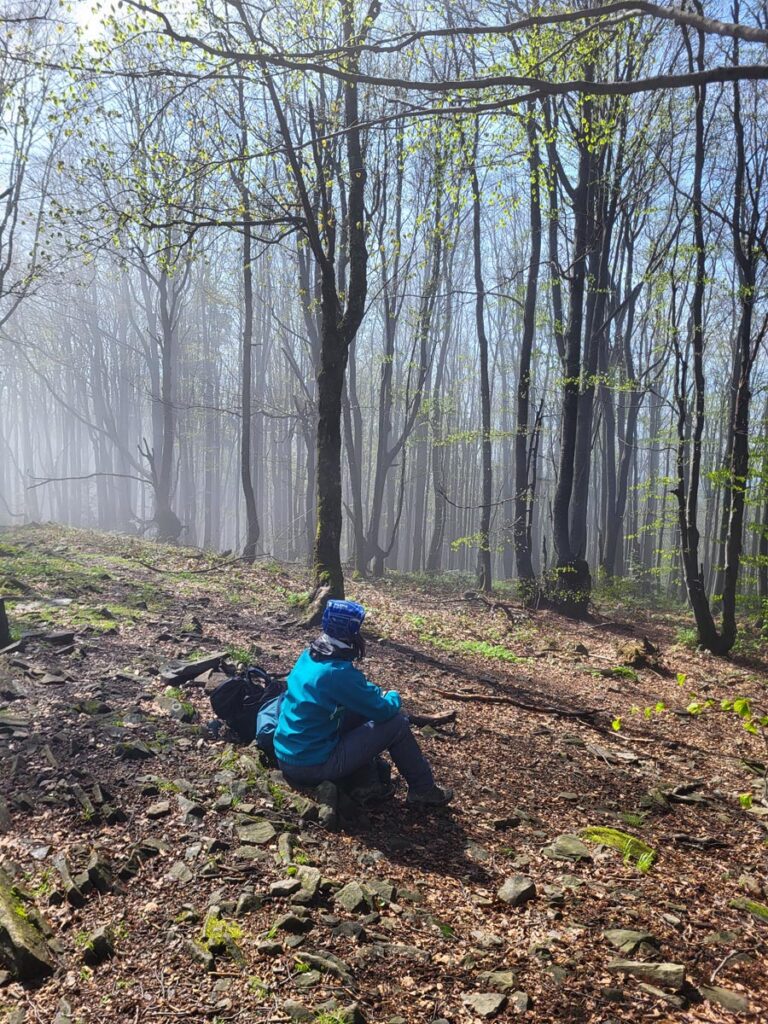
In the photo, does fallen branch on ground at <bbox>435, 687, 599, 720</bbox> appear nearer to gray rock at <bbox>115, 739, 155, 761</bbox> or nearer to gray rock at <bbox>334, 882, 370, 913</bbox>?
gray rock at <bbox>115, 739, 155, 761</bbox>

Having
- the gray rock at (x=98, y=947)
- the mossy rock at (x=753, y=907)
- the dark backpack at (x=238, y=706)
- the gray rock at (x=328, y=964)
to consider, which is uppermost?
the dark backpack at (x=238, y=706)

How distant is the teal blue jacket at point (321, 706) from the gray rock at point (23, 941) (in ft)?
5.85

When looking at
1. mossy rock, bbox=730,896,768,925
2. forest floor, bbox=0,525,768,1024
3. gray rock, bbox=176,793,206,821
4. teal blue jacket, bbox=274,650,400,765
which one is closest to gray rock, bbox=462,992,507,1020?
forest floor, bbox=0,525,768,1024

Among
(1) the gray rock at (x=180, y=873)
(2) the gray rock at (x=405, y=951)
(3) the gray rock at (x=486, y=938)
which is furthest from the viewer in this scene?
(1) the gray rock at (x=180, y=873)

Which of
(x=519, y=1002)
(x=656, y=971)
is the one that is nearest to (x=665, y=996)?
(x=656, y=971)

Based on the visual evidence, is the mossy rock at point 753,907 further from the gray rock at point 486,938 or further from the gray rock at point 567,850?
the gray rock at point 486,938

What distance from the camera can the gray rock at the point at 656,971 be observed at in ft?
9.86

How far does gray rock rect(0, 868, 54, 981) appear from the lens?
2.80 metres

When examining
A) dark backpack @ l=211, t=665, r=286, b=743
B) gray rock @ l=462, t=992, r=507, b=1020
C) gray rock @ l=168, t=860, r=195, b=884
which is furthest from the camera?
dark backpack @ l=211, t=665, r=286, b=743

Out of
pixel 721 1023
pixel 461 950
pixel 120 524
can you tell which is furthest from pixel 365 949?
pixel 120 524

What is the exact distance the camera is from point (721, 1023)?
279cm

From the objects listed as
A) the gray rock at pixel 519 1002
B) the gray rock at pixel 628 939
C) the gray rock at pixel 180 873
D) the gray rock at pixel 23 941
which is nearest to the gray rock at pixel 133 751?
the gray rock at pixel 180 873

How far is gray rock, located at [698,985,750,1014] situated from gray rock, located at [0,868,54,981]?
2836mm

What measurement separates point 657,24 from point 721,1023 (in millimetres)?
13561
